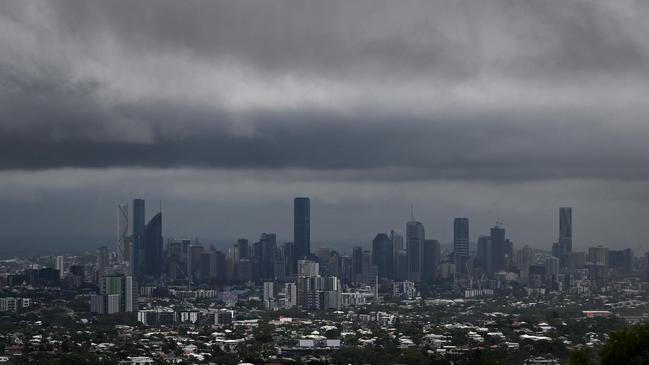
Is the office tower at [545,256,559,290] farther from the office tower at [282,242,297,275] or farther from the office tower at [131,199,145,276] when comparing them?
the office tower at [131,199,145,276]

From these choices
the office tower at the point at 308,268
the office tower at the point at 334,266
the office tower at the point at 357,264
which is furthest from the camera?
the office tower at the point at 357,264

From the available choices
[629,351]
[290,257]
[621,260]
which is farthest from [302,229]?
[629,351]

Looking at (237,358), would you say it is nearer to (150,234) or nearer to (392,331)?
(392,331)

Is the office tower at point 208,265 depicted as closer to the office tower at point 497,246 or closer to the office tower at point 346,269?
the office tower at point 346,269

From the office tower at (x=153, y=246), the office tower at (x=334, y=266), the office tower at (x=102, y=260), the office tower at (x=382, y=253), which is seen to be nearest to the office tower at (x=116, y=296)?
the office tower at (x=102, y=260)

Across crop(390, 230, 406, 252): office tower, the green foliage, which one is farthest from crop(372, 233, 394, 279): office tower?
the green foliage
